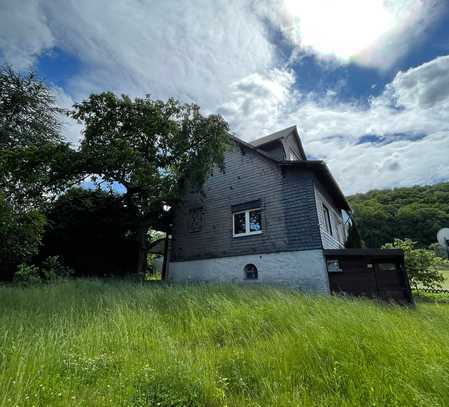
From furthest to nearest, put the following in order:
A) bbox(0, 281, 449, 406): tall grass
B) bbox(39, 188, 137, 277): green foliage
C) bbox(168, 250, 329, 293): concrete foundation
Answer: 1. bbox(39, 188, 137, 277): green foliage
2. bbox(168, 250, 329, 293): concrete foundation
3. bbox(0, 281, 449, 406): tall grass

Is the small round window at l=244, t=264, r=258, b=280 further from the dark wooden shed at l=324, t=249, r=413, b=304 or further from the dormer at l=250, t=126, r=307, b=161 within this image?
the dormer at l=250, t=126, r=307, b=161

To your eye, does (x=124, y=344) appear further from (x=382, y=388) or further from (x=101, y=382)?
(x=382, y=388)

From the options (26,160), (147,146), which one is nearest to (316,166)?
(147,146)

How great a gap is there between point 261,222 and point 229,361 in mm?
8386

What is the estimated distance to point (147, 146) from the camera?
492 inches

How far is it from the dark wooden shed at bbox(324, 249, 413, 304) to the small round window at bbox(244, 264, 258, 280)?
3334 millimetres

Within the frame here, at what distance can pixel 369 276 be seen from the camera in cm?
829

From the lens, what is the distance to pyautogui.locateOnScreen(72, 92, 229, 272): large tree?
11.0 metres

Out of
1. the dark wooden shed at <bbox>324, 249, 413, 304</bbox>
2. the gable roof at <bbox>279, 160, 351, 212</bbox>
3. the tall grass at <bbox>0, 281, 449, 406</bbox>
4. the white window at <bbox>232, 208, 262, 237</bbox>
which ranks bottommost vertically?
the tall grass at <bbox>0, 281, 449, 406</bbox>

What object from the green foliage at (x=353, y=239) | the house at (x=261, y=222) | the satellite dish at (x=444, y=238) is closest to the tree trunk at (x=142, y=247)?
the house at (x=261, y=222)

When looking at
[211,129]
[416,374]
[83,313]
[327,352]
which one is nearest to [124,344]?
[83,313]

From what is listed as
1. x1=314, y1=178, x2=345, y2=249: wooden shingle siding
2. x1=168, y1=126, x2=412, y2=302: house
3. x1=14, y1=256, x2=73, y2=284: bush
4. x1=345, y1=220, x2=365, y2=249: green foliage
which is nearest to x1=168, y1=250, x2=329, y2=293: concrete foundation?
x1=168, y1=126, x2=412, y2=302: house

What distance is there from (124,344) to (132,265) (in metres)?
13.1

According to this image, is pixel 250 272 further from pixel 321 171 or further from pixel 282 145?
pixel 282 145
